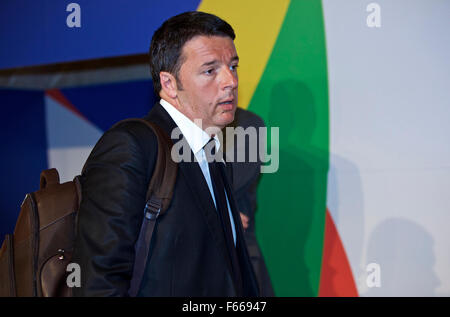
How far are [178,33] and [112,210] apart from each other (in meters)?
0.76

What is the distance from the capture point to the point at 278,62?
10.7 ft

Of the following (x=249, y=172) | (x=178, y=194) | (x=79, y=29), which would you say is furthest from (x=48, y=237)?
(x=79, y=29)

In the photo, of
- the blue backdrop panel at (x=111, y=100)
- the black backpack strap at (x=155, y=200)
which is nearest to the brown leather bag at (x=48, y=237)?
the black backpack strap at (x=155, y=200)

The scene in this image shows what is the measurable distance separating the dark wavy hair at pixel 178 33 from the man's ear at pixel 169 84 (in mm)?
16

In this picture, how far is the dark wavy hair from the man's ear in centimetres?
2

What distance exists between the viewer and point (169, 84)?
77.1 inches

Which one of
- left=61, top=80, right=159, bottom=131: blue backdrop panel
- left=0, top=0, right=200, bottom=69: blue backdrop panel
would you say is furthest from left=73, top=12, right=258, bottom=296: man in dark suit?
left=61, top=80, right=159, bottom=131: blue backdrop panel

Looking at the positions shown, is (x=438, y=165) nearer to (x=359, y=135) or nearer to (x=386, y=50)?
(x=359, y=135)

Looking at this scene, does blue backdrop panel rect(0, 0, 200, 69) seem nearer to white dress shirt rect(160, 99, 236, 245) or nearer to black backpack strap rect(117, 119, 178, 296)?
white dress shirt rect(160, 99, 236, 245)

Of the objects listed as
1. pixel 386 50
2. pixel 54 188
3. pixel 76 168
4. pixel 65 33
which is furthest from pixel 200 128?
pixel 76 168

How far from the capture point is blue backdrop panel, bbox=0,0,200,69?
3.37 m

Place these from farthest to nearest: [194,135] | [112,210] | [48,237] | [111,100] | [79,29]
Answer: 1. [111,100]
2. [79,29]
3. [194,135]
4. [48,237]
5. [112,210]

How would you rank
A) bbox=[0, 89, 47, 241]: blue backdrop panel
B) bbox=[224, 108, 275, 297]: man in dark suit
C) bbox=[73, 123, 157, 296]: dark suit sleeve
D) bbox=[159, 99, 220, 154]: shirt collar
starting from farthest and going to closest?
bbox=[0, 89, 47, 241]: blue backdrop panel, bbox=[224, 108, 275, 297]: man in dark suit, bbox=[159, 99, 220, 154]: shirt collar, bbox=[73, 123, 157, 296]: dark suit sleeve

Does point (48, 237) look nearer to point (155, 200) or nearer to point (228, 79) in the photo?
point (155, 200)
